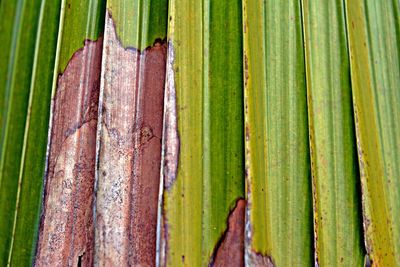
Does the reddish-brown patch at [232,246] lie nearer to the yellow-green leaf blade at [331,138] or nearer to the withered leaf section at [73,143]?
the yellow-green leaf blade at [331,138]

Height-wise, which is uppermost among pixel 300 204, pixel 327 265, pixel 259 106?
pixel 259 106

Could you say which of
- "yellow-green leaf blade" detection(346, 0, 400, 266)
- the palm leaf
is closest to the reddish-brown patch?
"yellow-green leaf blade" detection(346, 0, 400, 266)

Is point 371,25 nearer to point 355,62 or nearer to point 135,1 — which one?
point 355,62

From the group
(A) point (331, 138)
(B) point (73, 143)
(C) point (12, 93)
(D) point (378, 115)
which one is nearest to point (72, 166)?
(B) point (73, 143)

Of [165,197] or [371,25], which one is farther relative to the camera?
[371,25]

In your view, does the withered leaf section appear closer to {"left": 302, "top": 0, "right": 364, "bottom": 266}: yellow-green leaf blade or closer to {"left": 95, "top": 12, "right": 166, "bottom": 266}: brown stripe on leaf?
{"left": 95, "top": 12, "right": 166, "bottom": 266}: brown stripe on leaf

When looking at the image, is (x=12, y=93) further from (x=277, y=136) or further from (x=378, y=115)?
(x=378, y=115)

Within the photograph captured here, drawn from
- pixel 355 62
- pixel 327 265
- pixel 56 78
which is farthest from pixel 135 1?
pixel 327 265
